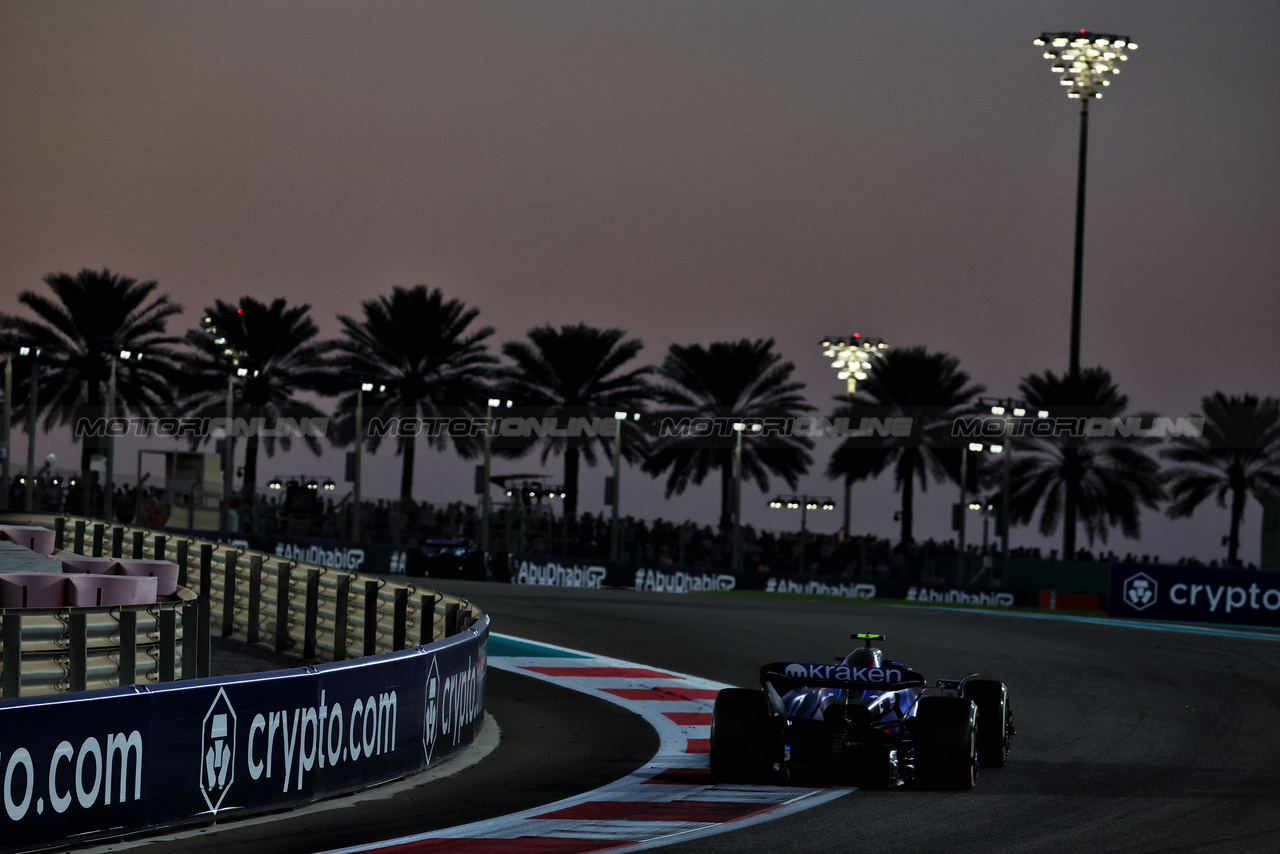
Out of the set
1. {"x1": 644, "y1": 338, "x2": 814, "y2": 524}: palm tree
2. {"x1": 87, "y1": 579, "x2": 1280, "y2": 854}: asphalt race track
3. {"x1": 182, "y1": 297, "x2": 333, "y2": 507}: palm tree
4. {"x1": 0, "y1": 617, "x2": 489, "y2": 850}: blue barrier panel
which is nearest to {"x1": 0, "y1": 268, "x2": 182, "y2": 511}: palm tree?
{"x1": 182, "y1": 297, "x2": 333, "y2": 507}: palm tree

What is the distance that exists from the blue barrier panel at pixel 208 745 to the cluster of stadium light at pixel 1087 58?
38732mm

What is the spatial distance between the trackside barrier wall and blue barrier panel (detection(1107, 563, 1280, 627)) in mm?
18843

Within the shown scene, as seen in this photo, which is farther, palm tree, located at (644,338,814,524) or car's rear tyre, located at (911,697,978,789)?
palm tree, located at (644,338,814,524)

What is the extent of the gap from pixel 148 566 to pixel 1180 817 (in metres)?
10.7

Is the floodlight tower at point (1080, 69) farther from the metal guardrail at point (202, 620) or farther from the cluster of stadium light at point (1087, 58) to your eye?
the metal guardrail at point (202, 620)

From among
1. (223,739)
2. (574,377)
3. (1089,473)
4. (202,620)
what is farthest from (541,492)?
(223,739)

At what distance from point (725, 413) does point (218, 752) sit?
147ft

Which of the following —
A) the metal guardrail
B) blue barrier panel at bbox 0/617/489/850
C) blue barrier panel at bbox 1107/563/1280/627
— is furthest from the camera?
blue barrier panel at bbox 1107/563/1280/627

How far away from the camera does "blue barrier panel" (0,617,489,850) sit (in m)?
7.86

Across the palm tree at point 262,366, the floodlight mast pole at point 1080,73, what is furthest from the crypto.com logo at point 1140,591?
the palm tree at point 262,366

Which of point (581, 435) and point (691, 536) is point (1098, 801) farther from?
point (581, 435)

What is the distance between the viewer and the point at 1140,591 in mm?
29797

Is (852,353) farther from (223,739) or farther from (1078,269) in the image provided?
(223,739)

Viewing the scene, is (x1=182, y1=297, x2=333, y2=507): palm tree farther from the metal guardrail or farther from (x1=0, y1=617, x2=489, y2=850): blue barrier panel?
(x1=0, y1=617, x2=489, y2=850): blue barrier panel
